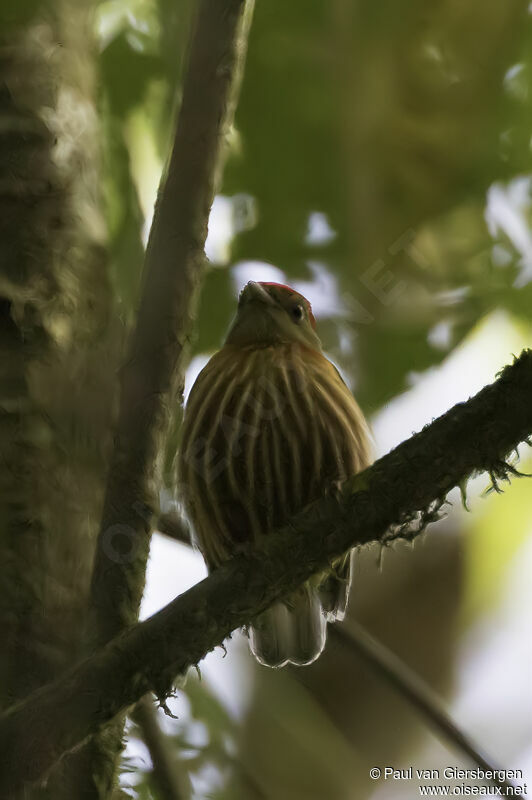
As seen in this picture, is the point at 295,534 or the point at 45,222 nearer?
the point at 295,534

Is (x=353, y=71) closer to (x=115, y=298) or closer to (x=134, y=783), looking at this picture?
(x=115, y=298)

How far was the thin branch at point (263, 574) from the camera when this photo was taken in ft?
6.55

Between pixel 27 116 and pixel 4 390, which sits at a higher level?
pixel 27 116

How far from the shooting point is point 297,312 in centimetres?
350

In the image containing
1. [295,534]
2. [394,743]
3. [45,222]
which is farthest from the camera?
[394,743]

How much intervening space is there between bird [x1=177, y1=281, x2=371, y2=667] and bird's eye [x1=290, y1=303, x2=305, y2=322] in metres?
0.28

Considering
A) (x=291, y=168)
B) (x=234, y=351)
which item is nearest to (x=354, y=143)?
(x=291, y=168)

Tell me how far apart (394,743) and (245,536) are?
84cm

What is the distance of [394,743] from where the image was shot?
3229 millimetres

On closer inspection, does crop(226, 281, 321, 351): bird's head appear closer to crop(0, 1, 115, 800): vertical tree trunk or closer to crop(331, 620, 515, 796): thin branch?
crop(0, 1, 115, 800): vertical tree trunk

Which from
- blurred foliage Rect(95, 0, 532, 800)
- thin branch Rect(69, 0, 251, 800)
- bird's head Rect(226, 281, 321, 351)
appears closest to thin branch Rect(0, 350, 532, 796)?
thin branch Rect(69, 0, 251, 800)

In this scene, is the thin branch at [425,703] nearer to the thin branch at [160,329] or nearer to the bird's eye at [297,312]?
the thin branch at [160,329]

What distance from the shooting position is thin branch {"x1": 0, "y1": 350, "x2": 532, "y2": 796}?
200 cm

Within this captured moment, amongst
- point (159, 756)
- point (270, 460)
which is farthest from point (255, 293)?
point (159, 756)
